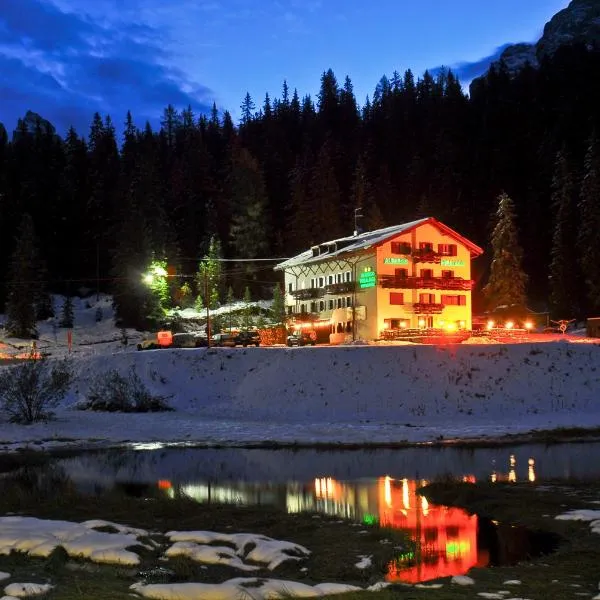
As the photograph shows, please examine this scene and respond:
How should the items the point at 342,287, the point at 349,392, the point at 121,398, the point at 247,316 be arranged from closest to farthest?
the point at 349,392, the point at 121,398, the point at 342,287, the point at 247,316

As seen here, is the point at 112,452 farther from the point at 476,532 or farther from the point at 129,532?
the point at 476,532

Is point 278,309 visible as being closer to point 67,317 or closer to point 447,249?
point 447,249

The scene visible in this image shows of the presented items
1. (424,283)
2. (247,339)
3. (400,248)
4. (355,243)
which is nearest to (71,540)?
(247,339)

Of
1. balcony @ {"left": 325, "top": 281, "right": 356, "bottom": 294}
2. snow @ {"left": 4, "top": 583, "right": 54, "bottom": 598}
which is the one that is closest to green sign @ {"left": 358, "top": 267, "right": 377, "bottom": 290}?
balcony @ {"left": 325, "top": 281, "right": 356, "bottom": 294}

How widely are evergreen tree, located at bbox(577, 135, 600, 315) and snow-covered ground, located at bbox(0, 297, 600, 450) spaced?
25.5 meters

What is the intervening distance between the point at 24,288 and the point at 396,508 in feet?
255

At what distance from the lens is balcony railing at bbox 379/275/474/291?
66375 mm

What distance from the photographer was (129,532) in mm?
16125

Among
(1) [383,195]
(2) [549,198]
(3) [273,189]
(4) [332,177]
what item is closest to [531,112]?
(2) [549,198]

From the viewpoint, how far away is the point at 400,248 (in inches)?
2689

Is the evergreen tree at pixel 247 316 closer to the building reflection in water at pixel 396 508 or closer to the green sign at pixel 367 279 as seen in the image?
the green sign at pixel 367 279

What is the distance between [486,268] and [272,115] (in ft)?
221

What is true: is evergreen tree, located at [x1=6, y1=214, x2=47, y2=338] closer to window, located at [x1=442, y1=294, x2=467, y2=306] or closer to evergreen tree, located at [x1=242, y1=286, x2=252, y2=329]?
evergreen tree, located at [x1=242, y1=286, x2=252, y2=329]

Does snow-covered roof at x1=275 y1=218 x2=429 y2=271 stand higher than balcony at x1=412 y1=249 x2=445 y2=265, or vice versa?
snow-covered roof at x1=275 y1=218 x2=429 y2=271
